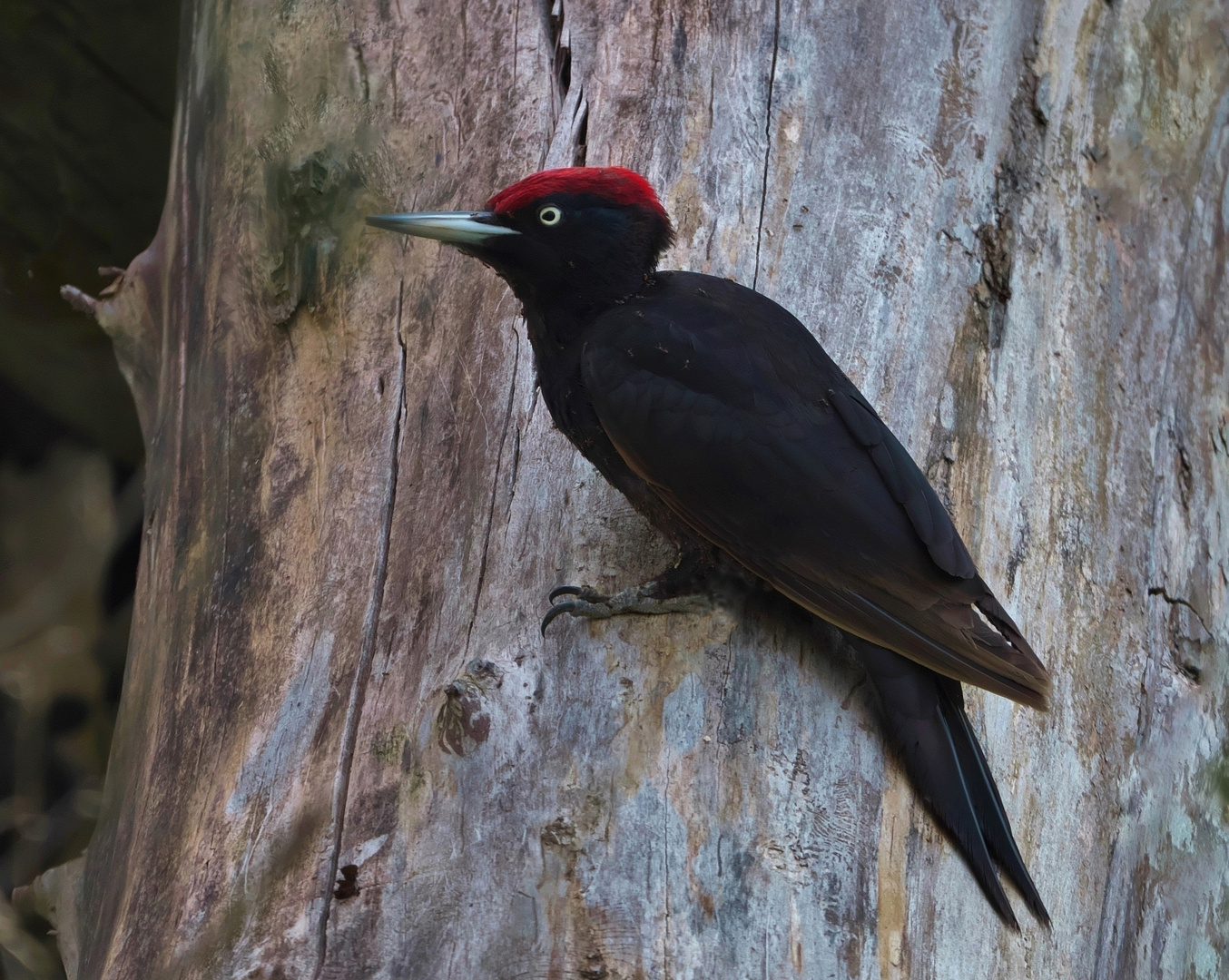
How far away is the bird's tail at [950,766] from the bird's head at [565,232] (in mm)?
904

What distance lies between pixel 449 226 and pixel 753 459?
0.74m

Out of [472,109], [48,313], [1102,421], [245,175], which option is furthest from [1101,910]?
[48,313]

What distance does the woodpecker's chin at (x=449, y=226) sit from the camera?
93.1 inches

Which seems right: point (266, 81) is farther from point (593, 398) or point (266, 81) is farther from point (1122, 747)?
point (1122, 747)

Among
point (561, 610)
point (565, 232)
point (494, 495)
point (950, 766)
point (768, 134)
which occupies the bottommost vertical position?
point (950, 766)

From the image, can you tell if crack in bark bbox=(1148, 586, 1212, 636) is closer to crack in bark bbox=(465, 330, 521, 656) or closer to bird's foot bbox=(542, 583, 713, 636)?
bird's foot bbox=(542, 583, 713, 636)

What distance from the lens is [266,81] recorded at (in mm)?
2945

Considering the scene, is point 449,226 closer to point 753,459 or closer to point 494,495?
point 494,495

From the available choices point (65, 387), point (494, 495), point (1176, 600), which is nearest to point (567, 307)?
point (494, 495)

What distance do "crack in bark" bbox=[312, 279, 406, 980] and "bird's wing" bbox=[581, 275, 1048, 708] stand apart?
425 millimetres

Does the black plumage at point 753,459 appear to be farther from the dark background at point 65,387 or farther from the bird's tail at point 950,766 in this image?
the dark background at point 65,387

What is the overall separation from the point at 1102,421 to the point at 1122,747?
0.68 m

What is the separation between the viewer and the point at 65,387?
4.22m

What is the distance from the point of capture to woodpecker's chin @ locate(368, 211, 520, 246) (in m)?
2.37
